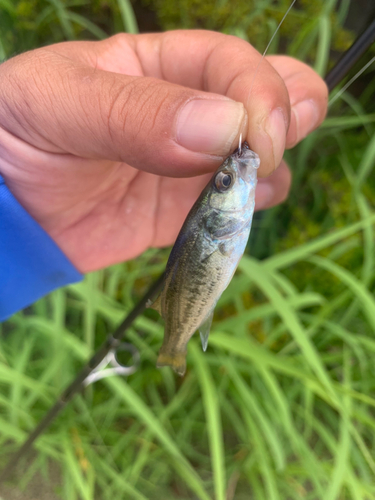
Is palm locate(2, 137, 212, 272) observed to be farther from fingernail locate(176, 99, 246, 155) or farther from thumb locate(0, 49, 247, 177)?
fingernail locate(176, 99, 246, 155)

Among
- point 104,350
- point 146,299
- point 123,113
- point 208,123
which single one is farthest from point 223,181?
point 104,350

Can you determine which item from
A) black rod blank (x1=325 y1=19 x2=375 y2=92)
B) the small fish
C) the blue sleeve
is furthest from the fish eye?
the blue sleeve

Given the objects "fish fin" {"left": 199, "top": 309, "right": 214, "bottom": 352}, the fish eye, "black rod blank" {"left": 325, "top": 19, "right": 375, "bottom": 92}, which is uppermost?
"black rod blank" {"left": 325, "top": 19, "right": 375, "bottom": 92}

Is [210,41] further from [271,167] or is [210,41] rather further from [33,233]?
[33,233]

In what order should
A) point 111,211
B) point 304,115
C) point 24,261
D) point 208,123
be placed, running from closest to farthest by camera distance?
1. point 208,123
2. point 304,115
3. point 24,261
4. point 111,211

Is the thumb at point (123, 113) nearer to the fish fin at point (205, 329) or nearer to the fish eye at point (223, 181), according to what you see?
the fish eye at point (223, 181)

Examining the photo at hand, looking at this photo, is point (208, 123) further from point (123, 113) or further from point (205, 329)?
point (205, 329)

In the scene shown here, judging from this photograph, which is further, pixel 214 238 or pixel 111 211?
pixel 111 211
